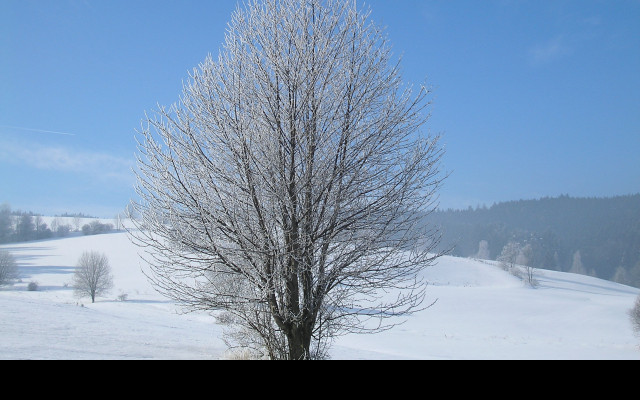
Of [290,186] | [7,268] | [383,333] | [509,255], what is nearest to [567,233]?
[509,255]

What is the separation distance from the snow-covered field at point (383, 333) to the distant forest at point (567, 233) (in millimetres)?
3850

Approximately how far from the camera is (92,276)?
4881cm

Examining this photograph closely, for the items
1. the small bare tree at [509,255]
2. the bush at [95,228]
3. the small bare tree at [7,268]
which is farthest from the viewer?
the small bare tree at [509,255]

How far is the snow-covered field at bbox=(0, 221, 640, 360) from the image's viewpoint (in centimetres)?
1004

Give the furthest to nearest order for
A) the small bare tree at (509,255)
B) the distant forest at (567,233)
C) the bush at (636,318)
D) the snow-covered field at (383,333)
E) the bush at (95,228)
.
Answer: the small bare tree at (509,255) < the bush at (95,228) < the distant forest at (567,233) < the bush at (636,318) < the snow-covered field at (383,333)

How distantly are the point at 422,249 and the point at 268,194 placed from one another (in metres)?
2.55

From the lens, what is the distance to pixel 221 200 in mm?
5578

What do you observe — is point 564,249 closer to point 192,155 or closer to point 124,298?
point 124,298

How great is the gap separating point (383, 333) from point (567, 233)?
4814 cm

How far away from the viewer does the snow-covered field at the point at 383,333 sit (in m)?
10.0

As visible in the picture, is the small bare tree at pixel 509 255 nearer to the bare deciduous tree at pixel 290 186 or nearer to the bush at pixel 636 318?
the bush at pixel 636 318

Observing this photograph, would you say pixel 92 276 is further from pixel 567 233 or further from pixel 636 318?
pixel 567 233

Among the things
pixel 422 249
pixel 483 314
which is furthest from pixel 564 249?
pixel 422 249

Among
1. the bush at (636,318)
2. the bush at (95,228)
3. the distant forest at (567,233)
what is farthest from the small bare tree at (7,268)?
the bush at (636,318)
